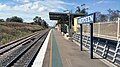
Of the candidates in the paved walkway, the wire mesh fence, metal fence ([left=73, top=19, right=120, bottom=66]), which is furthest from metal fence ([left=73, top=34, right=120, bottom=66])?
the paved walkway

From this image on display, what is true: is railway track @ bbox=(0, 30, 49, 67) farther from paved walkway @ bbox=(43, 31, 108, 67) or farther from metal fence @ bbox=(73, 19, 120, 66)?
metal fence @ bbox=(73, 19, 120, 66)

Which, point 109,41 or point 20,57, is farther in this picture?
point 20,57

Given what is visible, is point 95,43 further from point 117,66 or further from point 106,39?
point 117,66

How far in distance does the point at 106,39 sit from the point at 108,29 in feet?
2.50

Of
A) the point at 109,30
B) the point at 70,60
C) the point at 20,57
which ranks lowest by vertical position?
the point at 20,57

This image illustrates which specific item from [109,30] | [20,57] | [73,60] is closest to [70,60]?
[73,60]

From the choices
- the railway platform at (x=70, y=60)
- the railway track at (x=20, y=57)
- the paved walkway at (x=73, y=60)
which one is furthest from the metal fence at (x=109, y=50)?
the railway track at (x=20, y=57)

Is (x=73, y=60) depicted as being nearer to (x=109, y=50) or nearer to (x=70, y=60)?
(x=70, y=60)

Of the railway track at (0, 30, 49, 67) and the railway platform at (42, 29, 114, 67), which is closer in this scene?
the railway platform at (42, 29, 114, 67)

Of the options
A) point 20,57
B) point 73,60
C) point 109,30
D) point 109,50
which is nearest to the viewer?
point 73,60

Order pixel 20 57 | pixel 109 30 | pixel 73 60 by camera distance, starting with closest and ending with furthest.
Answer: pixel 73 60 < pixel 109 30 < pixel 20 57

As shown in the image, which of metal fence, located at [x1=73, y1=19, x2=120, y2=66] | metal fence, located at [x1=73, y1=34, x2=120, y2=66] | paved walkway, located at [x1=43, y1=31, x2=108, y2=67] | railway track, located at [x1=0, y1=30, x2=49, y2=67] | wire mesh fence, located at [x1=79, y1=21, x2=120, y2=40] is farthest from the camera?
wire mesh fence, located at [x1=79, y1=21, x2=120, y2=40]

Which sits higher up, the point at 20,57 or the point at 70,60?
the point at 70,60

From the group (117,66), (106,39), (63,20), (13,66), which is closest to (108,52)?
(106,39)
